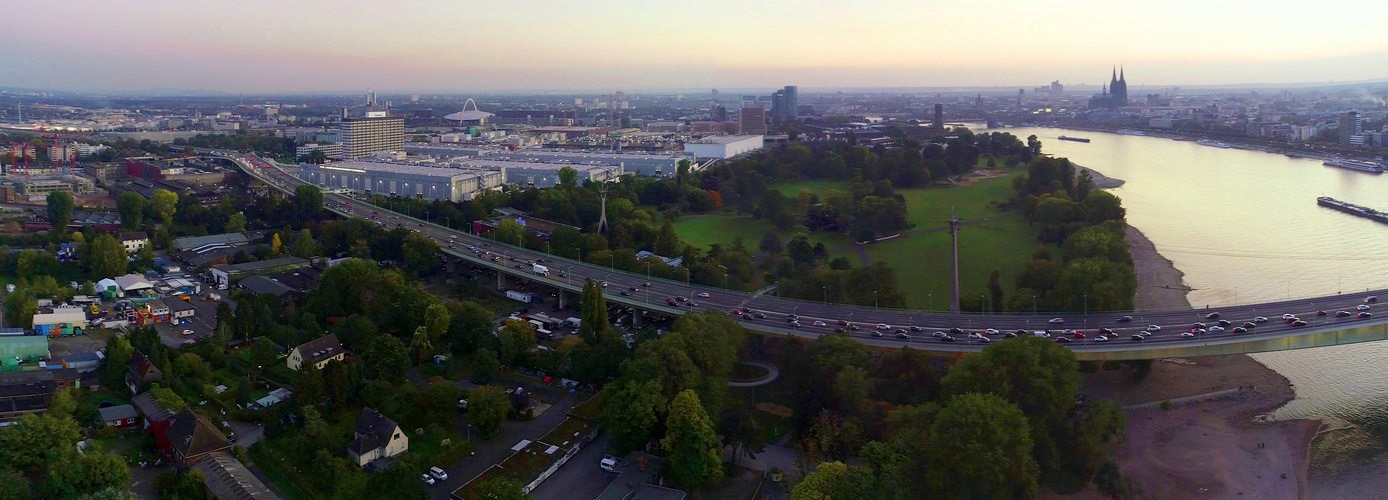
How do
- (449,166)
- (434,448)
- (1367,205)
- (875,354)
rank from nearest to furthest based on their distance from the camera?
(434,448) < (875,354) < (1367,205) < (449,166)

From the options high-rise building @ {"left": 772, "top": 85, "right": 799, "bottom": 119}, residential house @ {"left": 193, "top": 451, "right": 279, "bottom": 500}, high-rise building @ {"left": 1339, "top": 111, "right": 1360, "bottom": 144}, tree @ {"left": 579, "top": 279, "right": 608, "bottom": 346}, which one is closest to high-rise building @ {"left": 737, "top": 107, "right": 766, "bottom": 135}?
high-rise building @ {"left": 772, "top": 85, "right": 799, "bottom": 119}

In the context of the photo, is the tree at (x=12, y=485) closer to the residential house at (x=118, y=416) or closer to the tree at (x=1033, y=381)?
the residential house at (x=118, y=416)

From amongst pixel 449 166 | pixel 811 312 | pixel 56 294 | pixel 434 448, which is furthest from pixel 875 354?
pixel 449 166

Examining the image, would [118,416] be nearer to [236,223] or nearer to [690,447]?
[690,447]

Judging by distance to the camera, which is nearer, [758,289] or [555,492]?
[555,492]

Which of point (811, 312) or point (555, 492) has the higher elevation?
point (811, 312)

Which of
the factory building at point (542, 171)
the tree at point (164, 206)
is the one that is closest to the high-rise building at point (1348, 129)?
the factory building at point (542, 171)

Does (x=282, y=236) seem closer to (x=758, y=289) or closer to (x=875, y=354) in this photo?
(x=758, y=289)
